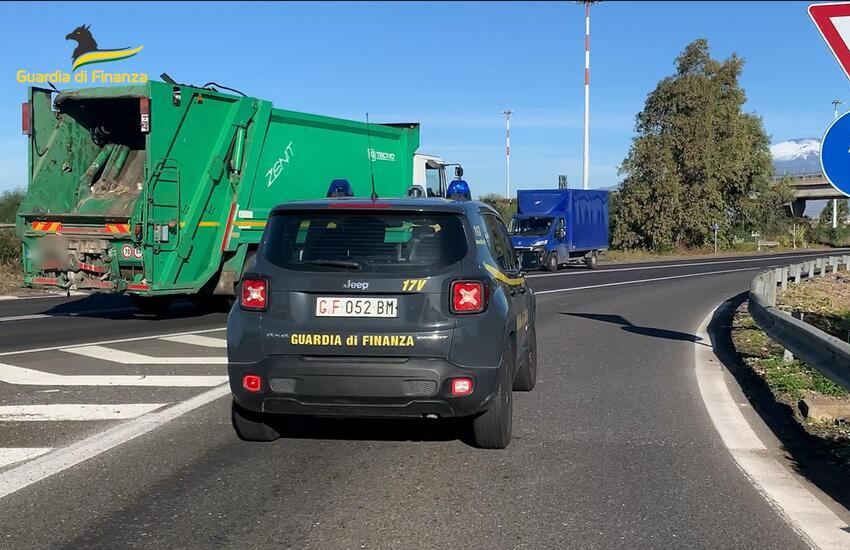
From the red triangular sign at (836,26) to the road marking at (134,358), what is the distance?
269 inches

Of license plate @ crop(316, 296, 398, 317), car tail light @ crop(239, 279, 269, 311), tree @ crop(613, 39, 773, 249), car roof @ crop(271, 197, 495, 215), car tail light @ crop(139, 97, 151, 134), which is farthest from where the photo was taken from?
tree @ crop(613, 39, 773, 249)

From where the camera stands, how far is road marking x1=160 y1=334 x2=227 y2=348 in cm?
1142

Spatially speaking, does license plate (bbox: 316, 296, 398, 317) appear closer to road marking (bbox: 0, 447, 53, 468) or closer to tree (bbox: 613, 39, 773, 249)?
road marking (bbox: 0, 447, 53, 468)

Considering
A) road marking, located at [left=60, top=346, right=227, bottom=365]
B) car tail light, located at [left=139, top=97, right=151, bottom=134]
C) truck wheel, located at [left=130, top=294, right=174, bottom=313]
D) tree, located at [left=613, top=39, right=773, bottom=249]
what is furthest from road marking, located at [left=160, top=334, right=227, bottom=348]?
tree, located at [left=613, top=39, right=773, bottom=249]

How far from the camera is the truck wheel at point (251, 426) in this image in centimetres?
611

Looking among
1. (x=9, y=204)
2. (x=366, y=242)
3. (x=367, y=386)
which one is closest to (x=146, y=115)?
(x=366, y=242)

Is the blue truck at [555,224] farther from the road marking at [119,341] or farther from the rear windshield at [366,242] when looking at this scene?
the rear windshield at [366,242]

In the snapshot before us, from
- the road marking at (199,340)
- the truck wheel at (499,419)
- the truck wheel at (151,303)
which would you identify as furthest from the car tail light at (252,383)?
the truck wheel at (151,303)

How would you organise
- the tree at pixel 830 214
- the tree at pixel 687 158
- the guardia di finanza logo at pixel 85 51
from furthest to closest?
the tree at pixel 830 214 < the tree at pixel 687 158 < the guardia di finanza logo at pixel 85 51

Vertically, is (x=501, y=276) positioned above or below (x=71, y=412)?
above

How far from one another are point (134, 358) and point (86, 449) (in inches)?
168

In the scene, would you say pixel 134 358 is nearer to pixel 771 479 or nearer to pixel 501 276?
pixel 501 276

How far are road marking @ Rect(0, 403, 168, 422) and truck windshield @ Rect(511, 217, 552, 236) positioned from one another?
84.6 feet

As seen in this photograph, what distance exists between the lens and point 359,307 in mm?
5449
